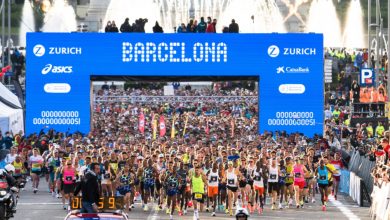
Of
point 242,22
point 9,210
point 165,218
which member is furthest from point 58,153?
point 242,22

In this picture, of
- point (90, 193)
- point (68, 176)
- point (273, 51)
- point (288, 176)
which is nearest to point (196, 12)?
point (273, 51)

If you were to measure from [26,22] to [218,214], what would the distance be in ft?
261

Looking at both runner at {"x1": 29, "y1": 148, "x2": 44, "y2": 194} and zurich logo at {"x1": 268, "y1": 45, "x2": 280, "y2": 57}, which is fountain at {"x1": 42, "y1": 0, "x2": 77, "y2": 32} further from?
runner at {"x1": 29, "y1": 148, "x2": 44, "y2": 194}

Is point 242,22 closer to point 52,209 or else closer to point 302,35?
point 302,35

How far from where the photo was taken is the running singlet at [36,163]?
41031mm

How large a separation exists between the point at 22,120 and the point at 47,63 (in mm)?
8477

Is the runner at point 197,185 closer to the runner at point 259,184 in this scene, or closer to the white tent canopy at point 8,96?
the runner at point 259,184

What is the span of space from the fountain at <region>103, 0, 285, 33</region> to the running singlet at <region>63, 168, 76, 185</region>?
209 ft

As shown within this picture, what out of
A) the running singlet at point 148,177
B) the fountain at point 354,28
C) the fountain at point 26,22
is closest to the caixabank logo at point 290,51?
the running singlet at point 148,177

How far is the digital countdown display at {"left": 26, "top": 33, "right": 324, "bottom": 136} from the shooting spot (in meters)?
49.8

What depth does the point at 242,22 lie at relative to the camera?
98375 millimetres

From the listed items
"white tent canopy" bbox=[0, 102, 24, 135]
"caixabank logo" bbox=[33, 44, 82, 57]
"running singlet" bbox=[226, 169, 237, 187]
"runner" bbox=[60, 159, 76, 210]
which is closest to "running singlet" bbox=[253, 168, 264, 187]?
"running singlet" bbox=[226, 169, 237, 187]

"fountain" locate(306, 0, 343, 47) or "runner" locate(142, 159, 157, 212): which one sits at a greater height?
"fountain" locate(306, 0, 343, 47)

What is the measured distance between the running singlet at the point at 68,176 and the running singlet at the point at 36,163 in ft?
17.9
